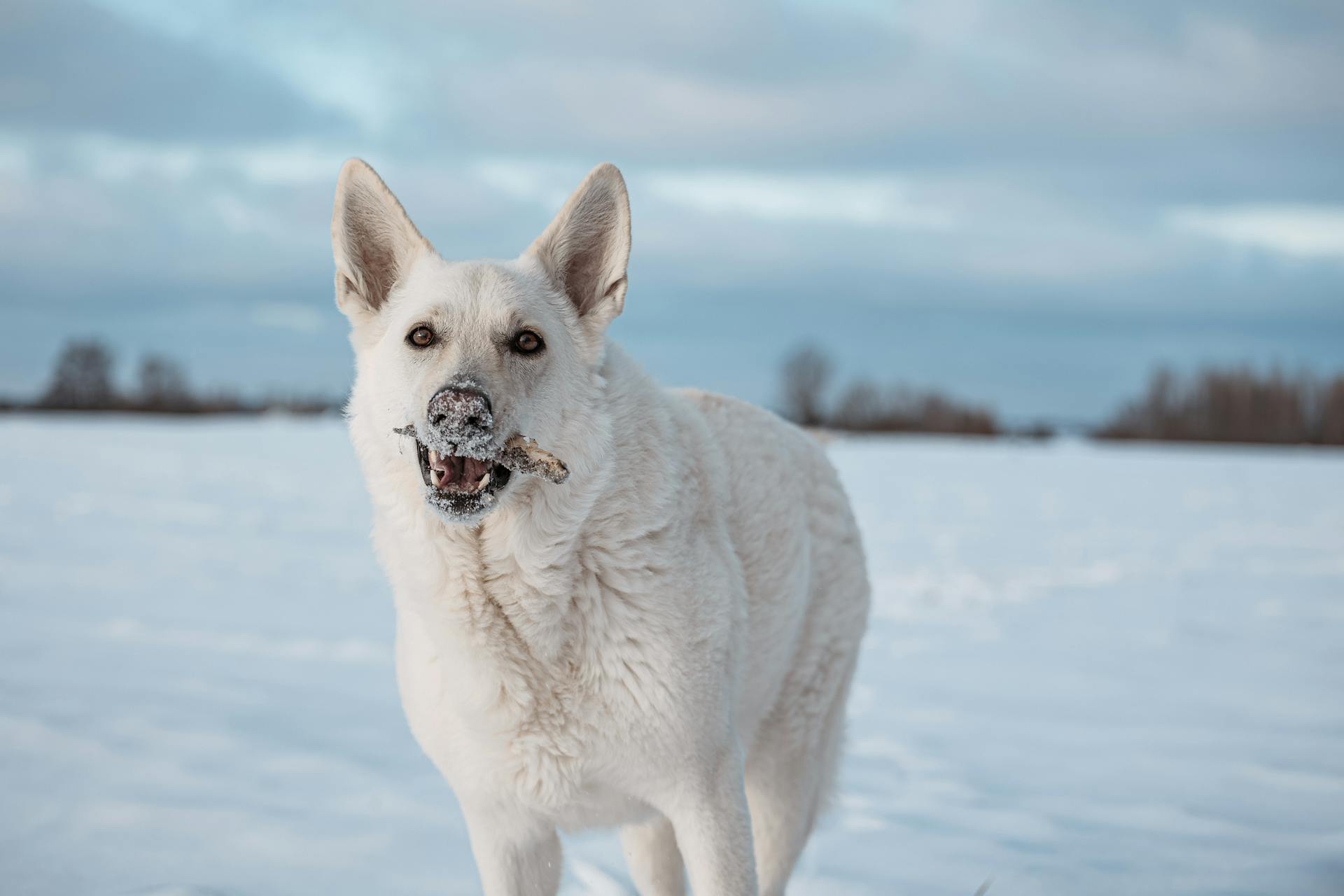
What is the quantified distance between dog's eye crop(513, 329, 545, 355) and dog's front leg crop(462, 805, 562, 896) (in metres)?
1.34

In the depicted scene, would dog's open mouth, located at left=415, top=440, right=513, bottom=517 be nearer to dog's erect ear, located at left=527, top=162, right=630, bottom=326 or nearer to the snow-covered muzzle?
the snow-covered muzzle

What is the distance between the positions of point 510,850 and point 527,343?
152 centimetres

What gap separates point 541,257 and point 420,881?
8.32 feet

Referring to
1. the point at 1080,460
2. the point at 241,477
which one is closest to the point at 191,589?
the point at 241,477

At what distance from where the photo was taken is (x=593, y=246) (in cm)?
313

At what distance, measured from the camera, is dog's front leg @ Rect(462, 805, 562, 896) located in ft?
9.71

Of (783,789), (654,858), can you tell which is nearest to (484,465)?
(783,789)

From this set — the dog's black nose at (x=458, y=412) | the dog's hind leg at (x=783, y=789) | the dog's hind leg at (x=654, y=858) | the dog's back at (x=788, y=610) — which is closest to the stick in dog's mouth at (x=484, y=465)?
the dog's black nose at (x=458, y=412)

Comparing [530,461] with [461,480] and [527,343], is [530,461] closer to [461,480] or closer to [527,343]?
[461,480]

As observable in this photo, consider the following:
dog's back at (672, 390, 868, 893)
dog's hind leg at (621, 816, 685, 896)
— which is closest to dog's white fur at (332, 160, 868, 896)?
dog's back at (672, 390, 868, 893)

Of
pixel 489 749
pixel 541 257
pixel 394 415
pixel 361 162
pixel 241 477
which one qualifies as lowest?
pixel 241 477

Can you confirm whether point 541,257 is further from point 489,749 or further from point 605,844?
point 605,844

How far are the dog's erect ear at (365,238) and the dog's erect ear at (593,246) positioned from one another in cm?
40

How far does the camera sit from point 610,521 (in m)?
2.84
